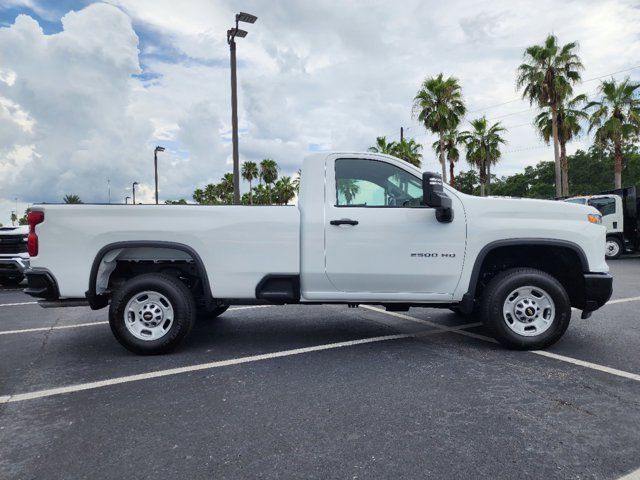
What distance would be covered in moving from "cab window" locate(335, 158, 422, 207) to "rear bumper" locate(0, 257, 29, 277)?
7845 millimetres

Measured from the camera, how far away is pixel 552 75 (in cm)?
2598

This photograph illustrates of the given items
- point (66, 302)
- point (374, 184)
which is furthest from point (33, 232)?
point (374, 184)

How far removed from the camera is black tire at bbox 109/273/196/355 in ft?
14.0

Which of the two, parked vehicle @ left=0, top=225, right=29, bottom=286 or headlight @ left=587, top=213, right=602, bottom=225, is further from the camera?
parked vehicle @ left=0, top=225, right=29, bottom=286

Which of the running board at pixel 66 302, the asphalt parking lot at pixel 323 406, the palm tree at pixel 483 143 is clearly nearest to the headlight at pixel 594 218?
the asphalt parking lot at pixel 323 406

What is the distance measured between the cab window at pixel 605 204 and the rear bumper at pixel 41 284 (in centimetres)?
1567

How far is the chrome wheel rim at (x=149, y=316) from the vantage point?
4359mm

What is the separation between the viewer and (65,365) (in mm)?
4168

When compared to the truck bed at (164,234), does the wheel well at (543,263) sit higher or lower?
lower

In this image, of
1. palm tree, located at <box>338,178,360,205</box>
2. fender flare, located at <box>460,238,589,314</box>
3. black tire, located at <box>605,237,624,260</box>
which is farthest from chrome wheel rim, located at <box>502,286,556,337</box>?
black tire, located at <box>605,237,624,260</box>

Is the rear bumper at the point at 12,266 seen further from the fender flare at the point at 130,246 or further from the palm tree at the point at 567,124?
the palm tree at the point at 567,124

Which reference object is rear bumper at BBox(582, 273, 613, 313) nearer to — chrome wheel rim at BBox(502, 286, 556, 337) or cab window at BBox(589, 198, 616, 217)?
chrome wheel rim at BBox(502, 286, 556, 337)

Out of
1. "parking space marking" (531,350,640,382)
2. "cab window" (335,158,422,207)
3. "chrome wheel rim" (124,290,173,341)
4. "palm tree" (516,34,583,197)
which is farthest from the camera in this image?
"palm tree" (516,34,583,197)

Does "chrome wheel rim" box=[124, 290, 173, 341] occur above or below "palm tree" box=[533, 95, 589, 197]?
below
